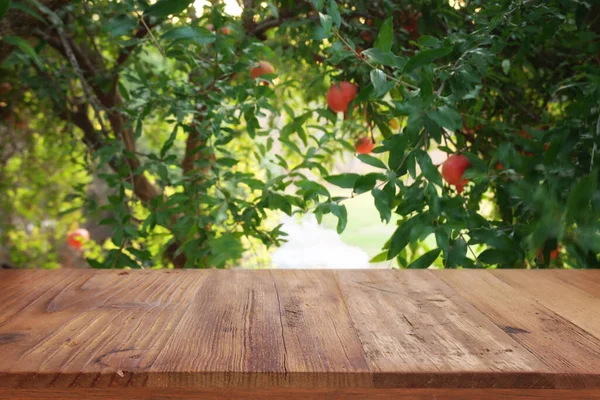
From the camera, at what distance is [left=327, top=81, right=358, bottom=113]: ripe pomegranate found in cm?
150

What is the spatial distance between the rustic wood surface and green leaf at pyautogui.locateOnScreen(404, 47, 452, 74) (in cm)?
25

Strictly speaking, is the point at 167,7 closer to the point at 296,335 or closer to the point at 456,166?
the point at 296,335

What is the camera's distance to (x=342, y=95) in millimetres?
1499

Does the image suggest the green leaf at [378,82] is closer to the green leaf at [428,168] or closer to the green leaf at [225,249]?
the green leaf at [428,168]

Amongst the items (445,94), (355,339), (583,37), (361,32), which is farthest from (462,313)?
(361,32)

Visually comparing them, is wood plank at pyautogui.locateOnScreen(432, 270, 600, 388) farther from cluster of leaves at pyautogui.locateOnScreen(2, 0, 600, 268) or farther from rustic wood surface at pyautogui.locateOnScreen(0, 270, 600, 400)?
cluster of leaves at pyautogui.locateOnScreen(2, 0, 600, 268)

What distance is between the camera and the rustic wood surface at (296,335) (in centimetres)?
51

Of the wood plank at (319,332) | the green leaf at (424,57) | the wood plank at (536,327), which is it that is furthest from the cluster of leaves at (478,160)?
the wood plank at (319,332)

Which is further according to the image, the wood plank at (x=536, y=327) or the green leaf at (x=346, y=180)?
the green leaf at (x=346, y=180)

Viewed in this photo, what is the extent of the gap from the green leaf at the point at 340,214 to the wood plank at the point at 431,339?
26 centimetres

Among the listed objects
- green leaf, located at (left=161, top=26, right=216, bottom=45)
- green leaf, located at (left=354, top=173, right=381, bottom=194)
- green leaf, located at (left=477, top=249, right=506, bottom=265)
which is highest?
green leaf, located at (left=161, top=26, right=216, bottom=45)

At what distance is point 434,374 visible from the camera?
514mm

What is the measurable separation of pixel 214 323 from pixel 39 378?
176 millimetres

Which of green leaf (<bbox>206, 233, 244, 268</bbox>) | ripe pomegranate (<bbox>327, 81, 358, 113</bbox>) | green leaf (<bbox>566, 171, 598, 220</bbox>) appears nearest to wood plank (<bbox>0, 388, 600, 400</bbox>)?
green leaf (<bbox>566, 171, 598, 220</bbox>)
